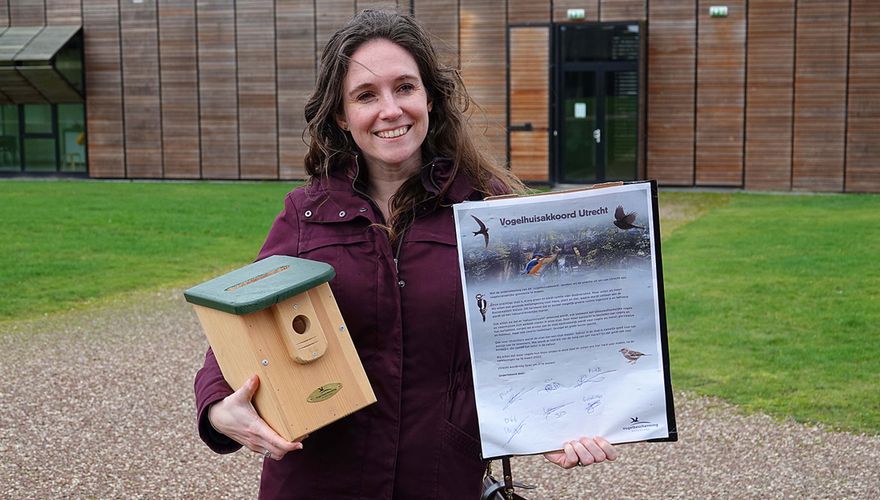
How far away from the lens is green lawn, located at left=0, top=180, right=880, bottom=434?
8.20m

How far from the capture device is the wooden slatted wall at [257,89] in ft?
86.6

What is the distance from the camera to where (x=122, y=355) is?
30.2 ft

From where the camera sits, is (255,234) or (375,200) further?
(255,234)

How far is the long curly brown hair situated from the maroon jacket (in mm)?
79

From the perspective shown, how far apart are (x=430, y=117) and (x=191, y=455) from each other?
14.5 feet

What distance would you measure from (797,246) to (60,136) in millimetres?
20230

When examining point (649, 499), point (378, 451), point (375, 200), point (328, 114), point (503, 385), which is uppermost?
point (328, 114)

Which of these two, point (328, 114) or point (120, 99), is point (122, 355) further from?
point (120, 99)

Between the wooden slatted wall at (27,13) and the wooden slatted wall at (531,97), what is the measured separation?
1209 centimetres

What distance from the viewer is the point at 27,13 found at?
2762cm

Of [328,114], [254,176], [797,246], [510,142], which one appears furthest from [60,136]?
[328,114]

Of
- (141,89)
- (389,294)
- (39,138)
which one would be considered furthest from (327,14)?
(389,294)

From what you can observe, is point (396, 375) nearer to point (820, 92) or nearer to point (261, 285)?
point (261, 285)

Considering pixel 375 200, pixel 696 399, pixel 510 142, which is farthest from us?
pixel 510 142
